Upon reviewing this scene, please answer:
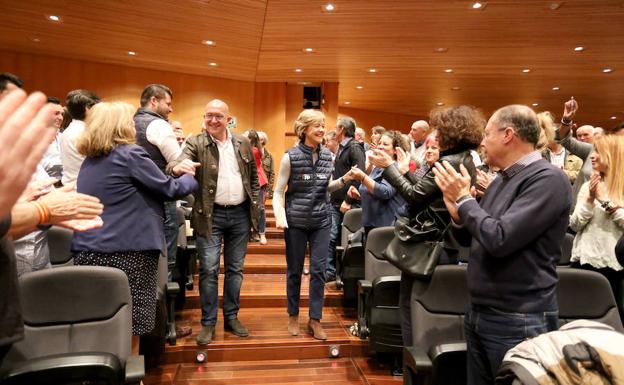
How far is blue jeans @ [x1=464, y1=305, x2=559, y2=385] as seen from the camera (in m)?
1.48

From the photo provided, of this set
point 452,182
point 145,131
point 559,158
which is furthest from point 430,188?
point 559,158

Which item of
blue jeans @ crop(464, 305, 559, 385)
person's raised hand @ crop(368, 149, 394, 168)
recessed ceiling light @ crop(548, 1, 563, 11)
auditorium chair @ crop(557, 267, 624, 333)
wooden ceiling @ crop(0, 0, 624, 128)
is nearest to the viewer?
blue jeans @ crop(464, 305, 559, 385)

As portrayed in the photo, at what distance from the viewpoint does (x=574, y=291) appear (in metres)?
1.97

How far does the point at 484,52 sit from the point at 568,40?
3.57ft

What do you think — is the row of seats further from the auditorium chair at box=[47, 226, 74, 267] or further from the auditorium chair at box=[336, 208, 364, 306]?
the auditorium chair at box=[336, 208, 364, 306]

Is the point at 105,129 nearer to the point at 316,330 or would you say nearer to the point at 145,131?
the point at 145,131

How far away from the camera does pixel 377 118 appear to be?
13516 millimetres

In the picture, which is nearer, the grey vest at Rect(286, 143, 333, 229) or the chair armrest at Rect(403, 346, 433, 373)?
the chair armrest at Rect(403, 346, 433, 373)

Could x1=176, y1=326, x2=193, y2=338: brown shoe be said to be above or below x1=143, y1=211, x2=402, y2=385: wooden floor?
above

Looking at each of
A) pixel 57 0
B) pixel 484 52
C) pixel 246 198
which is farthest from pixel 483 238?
pixel 484 52

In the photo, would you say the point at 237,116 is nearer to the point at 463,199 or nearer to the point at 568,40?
the point at 568,40

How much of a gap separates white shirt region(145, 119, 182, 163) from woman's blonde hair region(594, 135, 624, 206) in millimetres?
2399

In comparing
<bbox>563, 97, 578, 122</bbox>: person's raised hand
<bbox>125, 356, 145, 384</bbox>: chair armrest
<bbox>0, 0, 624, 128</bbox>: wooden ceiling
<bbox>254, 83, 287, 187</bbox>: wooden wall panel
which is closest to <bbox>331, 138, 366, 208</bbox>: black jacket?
<bbox>563, 97, 578, 122</bbox>: person's raised hand

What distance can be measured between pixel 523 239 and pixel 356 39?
17.0ft
